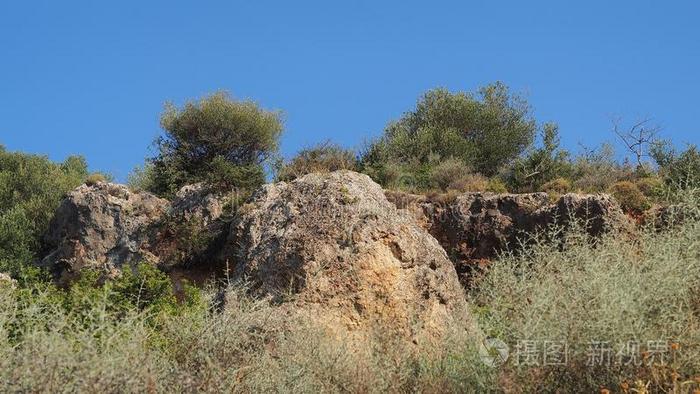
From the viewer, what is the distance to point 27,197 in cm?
3588

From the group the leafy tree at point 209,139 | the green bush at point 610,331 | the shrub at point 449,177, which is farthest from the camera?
the leafy tree at point 209,139

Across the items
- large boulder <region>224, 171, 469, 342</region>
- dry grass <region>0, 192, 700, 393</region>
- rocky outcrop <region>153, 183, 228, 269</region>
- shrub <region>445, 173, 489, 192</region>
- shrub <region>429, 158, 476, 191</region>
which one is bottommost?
dry grass <region>0, 192, 700, 393</region>

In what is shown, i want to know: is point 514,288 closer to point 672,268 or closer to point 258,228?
point 672,268

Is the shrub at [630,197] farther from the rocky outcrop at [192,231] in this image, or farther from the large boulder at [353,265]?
the rocky outcrop at [192,231]

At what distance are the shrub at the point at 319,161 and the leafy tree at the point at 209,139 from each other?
77.3 inches

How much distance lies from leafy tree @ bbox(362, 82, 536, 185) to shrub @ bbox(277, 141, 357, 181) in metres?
1.71

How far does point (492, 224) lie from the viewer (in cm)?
1823

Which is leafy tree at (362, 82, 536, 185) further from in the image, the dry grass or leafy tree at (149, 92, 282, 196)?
the dry grass

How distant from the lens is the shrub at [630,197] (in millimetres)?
Result: 19141

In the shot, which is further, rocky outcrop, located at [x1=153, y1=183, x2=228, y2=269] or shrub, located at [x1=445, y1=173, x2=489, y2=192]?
shrub, located at [x1=445, y1=173, x2=489, y2=192]

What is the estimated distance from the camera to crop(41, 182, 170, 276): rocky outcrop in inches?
770

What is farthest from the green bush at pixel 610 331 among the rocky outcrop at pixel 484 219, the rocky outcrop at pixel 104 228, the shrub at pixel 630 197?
the rocky outcrop at pixel 104 228

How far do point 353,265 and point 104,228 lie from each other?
10812mm

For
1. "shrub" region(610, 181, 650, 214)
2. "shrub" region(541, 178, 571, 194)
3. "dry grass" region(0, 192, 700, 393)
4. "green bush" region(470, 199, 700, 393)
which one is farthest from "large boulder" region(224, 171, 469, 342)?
"shrub" region(541, 178, 571, 194)
